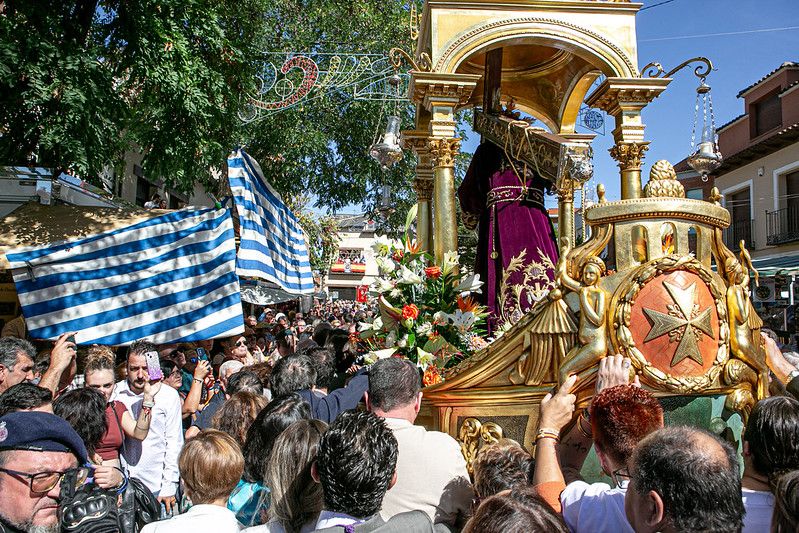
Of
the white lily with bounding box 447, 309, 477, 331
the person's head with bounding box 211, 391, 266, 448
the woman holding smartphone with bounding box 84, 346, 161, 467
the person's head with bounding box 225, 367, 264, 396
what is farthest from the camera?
the white lily with bounding box 447, 309, 477, 331

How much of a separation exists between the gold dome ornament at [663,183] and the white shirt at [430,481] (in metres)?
1.84

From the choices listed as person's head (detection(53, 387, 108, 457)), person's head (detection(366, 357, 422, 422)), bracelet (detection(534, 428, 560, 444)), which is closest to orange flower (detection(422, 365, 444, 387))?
person's head (detection(366, 357, 422, 422))

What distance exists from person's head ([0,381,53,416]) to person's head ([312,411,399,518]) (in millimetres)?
1941

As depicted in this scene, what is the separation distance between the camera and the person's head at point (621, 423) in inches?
96.3

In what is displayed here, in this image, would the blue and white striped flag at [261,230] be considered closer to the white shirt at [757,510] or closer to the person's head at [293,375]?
the person's head at [293,375]

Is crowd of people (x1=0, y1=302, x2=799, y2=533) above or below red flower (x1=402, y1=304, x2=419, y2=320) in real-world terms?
below

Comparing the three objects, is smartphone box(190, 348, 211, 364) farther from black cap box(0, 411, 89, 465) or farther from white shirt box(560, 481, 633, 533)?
white shirt box(560, 481, 633, 533)

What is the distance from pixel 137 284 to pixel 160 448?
8.44 feet

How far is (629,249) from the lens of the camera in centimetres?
364

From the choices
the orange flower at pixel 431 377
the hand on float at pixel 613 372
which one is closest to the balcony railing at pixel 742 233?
the orange flower at pixel 431 377

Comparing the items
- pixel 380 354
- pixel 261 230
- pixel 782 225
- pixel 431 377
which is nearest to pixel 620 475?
pixel 431 377

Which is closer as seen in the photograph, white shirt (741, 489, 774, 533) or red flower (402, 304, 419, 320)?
white shirt (741, 489, 774, 533)

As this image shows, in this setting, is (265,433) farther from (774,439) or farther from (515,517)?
(774,439)

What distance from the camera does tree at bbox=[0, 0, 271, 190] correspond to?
8.19m
